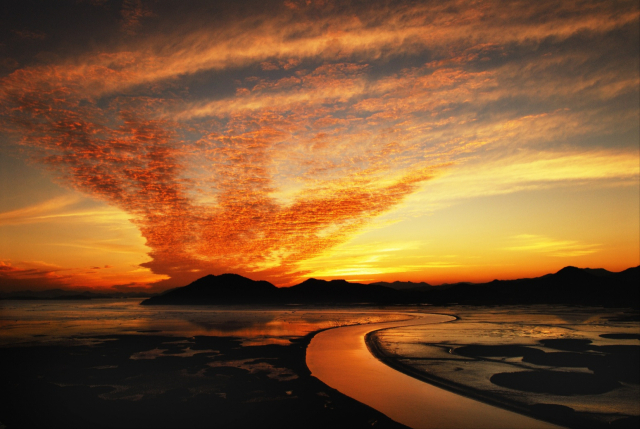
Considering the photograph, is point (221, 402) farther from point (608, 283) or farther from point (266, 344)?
point (608, 283)

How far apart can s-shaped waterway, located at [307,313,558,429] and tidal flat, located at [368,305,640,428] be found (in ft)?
2.19

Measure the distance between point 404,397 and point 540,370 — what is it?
6812mm

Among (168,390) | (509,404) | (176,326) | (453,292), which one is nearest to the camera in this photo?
(509,404)

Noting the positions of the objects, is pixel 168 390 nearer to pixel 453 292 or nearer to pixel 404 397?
pixel 404 397

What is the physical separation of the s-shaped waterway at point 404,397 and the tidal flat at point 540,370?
26.3 inches

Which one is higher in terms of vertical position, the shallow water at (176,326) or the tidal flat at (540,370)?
the shallow water at (176,326)

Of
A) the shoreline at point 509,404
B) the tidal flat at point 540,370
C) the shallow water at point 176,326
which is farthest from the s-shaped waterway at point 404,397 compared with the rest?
the shallow water at point 176,326

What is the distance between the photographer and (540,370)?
15453 mm

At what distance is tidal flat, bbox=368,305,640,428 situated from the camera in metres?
11.1

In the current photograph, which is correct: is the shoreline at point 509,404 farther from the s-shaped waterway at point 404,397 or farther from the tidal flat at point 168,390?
the tidal flat at point 168,390

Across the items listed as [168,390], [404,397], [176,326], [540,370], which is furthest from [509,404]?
[176,326]

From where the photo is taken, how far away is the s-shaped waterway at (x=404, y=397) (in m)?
10.2

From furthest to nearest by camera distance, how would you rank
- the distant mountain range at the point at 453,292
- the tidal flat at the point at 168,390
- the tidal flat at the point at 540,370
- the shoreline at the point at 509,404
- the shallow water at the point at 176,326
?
the distant mountain range at the point at 453,292
the shallow water at the point at 176,326
the tidal flat at the point at 540,370
the shoreline at the point at 509,404
the tidal flat at the point at 168,390

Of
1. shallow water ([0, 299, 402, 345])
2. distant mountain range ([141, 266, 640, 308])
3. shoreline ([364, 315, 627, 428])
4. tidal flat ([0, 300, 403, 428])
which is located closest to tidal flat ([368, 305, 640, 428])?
shoreline ([364, 315, 627, 428])
